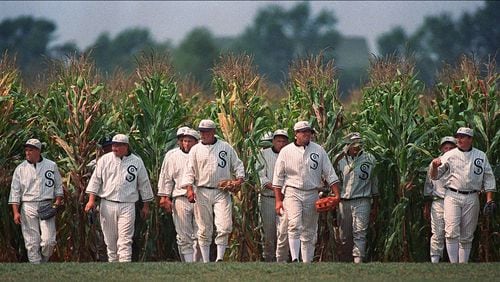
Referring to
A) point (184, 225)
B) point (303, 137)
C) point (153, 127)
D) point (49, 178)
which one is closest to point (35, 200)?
point (49, 178)

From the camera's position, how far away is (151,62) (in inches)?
816

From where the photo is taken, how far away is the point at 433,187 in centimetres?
1886

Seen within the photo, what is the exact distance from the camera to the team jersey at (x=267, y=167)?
1934 cm

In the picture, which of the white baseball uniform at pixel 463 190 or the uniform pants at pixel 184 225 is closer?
the white baseball uniform at pixel 463 190

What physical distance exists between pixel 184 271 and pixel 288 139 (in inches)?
→ 162

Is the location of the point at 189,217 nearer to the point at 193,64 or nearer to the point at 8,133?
the point at 8,133

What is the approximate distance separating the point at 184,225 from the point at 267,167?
5.11 ft

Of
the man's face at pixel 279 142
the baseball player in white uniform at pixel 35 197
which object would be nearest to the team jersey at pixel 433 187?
the man's face at pixel 279 142

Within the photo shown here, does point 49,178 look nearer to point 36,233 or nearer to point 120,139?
point 36,233

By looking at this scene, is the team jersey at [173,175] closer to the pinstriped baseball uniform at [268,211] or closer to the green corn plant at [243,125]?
the green corn plant at [243,125]


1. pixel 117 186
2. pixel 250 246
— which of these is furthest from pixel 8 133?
pixel 250 246

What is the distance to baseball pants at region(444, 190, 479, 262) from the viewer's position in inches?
719

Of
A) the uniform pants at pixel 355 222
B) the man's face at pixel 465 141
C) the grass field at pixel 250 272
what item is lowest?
the grass field at pixel 250 272

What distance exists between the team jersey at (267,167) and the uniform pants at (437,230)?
240cm
